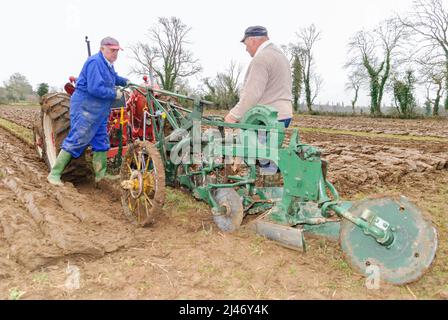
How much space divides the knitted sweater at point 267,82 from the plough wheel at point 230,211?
→ 2.45 ft

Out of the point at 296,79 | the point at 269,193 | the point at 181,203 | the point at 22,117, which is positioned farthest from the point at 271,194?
the point at 296,79

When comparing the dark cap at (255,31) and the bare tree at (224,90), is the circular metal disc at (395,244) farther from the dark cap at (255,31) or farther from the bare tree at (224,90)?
the bare tree at (224,90)

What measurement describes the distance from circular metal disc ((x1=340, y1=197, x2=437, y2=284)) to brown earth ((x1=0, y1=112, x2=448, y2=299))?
116 mm

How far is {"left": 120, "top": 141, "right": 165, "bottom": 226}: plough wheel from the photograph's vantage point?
12.0 feet

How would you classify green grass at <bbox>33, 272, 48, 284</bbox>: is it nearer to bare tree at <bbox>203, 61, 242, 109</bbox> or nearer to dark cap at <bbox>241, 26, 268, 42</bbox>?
dark cap at <bbox>241, 26, 268, 42</bbox>

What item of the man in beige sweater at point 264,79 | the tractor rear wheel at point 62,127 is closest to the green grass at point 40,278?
the man in beige sweater at point 264,79

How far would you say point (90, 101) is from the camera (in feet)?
15.2

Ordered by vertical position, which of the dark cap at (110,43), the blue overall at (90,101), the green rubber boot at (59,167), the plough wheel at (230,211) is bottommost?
the plough wheel at (230,211)

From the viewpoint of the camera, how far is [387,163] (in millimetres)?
6965

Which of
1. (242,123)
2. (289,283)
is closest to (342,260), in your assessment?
(289,283)

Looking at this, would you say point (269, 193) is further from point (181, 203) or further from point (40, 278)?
point (40, 278)

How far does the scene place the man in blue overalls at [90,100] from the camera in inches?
177

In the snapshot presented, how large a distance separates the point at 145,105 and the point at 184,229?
2.58 meters

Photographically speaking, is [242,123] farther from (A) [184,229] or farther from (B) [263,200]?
(A) [184,229]
